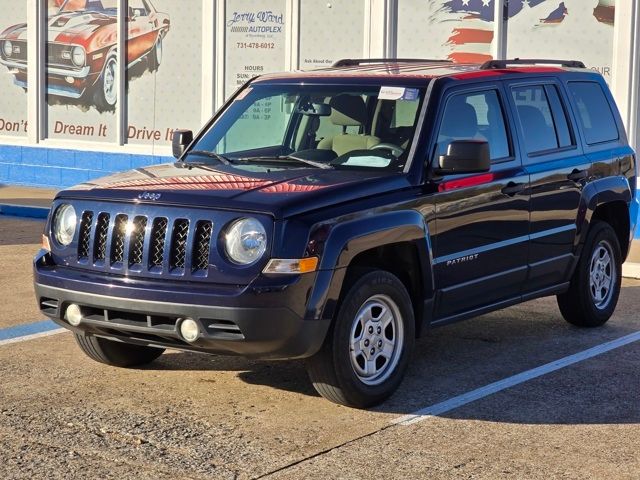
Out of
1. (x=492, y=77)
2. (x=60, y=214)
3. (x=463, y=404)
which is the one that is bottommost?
(x=463, y=404)

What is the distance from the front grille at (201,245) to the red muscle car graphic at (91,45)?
11.5 meters

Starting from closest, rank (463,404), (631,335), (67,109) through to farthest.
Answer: (463,404) < (631,335) < (67,109)

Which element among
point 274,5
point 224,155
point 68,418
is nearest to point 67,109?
point 274,5

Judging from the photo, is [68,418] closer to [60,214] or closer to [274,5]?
[60,214]

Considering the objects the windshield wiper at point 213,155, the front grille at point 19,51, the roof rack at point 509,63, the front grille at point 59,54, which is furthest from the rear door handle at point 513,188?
the front grille at point 19,51

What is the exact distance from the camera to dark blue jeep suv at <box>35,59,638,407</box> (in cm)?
621

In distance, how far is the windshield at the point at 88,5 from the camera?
17.8m

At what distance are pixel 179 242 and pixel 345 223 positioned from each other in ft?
2.73

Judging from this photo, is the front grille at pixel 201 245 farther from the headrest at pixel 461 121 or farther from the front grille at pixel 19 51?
the front grille at pixel 19 51

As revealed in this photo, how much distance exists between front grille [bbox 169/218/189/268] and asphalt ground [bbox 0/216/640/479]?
2.55 ft

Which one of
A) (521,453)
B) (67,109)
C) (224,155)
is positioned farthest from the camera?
(67,109)

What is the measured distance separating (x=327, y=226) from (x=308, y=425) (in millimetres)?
987

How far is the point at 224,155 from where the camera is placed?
7559mm

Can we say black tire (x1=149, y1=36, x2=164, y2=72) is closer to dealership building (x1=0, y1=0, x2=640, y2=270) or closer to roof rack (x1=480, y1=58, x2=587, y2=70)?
dealership building (x1=0, y1=0, x2=640, y2=270)
